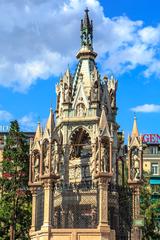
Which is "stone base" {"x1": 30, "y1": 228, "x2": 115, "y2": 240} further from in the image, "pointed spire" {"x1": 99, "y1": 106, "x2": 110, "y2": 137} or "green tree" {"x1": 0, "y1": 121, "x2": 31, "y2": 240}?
"green tree" {"x1": 0, "y1": 121, "x2": 31, "y2": 240}

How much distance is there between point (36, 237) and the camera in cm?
2650

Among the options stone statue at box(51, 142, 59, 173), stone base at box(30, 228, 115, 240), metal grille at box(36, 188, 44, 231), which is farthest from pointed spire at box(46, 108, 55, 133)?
stone base at box(30, 228, 115, 240)

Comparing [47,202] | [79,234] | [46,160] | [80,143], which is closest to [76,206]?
[47,202]

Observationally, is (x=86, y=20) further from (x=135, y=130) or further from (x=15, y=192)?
(x=15, y=192)

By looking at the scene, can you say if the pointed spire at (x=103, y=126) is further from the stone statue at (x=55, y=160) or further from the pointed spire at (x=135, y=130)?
the stone statue at (x=55, y=160)

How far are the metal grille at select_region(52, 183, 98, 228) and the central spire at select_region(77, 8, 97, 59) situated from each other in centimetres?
820

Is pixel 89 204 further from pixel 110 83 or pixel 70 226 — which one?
pixel 110 83

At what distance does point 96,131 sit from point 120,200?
401 centimetres

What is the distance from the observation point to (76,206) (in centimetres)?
2648

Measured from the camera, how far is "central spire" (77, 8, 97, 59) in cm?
3070

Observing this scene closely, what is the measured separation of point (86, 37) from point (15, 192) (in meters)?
13.4

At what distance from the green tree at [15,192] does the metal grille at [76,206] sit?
32.7 ft

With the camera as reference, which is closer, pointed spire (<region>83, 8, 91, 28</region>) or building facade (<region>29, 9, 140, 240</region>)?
building facade (<region>29, 9, 140, 240</region>)

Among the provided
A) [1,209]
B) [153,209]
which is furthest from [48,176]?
[153,209]
